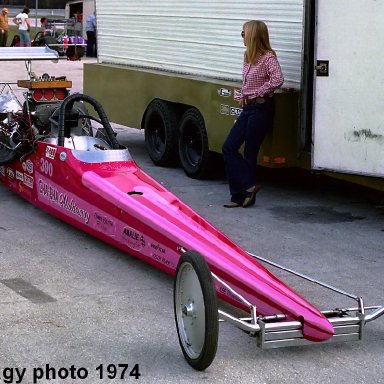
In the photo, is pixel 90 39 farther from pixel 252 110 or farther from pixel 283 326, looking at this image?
pixel 283 326

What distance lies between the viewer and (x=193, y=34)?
10.8 meters

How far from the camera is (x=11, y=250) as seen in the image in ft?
24.9

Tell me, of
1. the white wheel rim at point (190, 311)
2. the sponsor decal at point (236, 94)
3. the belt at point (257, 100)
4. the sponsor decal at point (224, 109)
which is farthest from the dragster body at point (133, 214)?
the sponsor decal at point (224, 109)

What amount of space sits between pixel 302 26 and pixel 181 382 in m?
4.89

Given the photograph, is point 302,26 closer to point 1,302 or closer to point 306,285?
point 306,285

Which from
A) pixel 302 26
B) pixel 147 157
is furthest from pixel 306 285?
pixel 147 157

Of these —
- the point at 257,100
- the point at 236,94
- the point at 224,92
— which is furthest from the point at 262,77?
the point at 224,92

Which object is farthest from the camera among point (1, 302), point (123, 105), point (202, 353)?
point (123, 105)

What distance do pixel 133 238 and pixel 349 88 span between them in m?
2.69

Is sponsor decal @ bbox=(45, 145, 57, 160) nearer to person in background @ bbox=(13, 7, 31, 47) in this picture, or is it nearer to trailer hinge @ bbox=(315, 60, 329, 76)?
trailer hinge @ bbox=(315, 60, 329, 76)

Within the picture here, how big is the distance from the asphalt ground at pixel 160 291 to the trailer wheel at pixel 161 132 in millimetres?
938

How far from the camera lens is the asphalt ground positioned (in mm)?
5133

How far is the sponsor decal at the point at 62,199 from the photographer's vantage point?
767 centimetres

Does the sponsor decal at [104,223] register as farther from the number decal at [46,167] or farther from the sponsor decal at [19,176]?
the sponsor decal at [19,176]
